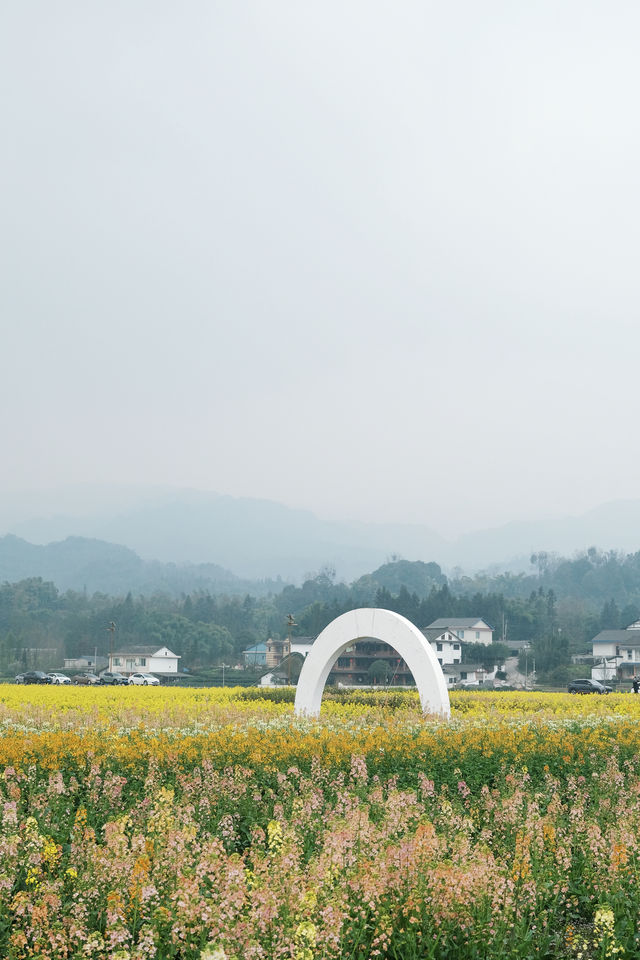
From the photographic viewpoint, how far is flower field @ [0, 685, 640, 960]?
653 centimetres

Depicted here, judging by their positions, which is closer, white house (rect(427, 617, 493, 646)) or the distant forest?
the distant forest

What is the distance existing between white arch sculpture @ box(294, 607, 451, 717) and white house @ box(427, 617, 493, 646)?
79.1 metres

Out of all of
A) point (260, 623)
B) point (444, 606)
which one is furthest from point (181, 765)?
point (260, 623)

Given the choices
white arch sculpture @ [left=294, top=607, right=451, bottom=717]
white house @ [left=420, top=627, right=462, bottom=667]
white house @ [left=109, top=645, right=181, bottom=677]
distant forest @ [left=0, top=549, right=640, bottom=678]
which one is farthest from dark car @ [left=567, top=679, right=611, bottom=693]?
white house @ [left=109, top=645, right=181, bottom=677]

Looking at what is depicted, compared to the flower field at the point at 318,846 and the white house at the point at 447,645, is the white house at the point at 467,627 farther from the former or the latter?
the flower field at the point at 318,846

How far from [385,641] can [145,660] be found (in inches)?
3146

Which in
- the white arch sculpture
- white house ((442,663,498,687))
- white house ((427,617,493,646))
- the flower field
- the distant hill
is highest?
the distant hill

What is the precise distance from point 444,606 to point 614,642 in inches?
804

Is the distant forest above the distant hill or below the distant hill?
below

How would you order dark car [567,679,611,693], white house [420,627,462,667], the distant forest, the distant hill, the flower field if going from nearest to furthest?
the flower field, dark car [567,679,611,693], white house [420,627,462,667], the distant forest, the distant hill

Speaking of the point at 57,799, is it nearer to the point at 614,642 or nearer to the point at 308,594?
the point at 614,642

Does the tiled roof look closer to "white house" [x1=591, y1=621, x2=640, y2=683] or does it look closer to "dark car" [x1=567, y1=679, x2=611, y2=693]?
"white house" [x1=591, y1=621, x2=640, y2=683]

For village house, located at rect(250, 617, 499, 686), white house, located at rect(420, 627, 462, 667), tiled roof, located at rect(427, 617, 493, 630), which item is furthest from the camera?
tiled roof, located at rect(427, 617, 493, 630)

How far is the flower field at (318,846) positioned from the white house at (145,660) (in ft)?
273
